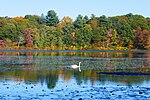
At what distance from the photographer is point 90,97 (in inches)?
768

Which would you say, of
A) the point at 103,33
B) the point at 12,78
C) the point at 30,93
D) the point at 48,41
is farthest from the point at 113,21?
the point at 30,93

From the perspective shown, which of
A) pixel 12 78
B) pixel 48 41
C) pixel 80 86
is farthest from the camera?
pixel 48 41

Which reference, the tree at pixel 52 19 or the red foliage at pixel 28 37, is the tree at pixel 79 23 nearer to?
the red foliage at pixel 28 37

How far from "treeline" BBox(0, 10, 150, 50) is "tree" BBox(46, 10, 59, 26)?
19582 millimetres

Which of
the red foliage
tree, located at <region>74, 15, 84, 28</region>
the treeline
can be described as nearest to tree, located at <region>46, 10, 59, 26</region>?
tree, located at <region>74, 15, 84, 28</region>

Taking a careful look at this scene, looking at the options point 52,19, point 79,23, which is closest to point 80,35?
point 79,23

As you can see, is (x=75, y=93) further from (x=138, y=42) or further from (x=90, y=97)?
(x=138, y=42)

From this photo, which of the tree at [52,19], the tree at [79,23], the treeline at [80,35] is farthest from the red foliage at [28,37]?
the tree at [52,19]

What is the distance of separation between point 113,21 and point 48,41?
2127 cm

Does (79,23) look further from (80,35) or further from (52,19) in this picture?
(52,19)

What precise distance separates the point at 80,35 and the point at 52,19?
2987cm

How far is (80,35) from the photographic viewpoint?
4094 inches

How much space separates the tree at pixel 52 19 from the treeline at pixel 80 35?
19.6 m

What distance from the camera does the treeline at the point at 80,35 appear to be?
101281 millimetres
